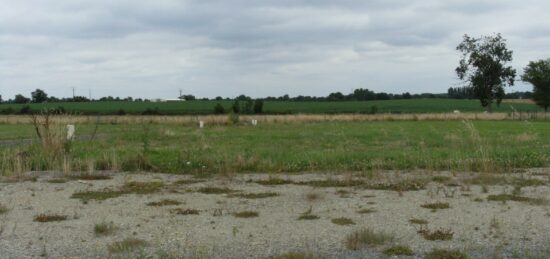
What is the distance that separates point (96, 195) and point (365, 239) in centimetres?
584

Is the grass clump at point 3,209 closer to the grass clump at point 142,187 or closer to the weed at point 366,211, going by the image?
the grass clump at point 142,187

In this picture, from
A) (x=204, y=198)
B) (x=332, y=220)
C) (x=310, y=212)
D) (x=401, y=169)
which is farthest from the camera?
(x=401, y=169)

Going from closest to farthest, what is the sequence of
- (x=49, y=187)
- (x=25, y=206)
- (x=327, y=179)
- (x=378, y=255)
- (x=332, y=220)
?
(x=378, y=255) < (x=332, y=220) < (x=25, y=206) < (x=49, y=187) < (x=327, y=179)

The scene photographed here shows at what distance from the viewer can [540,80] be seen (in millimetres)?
83688

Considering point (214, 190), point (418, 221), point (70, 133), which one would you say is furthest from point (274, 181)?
point (70, 133)

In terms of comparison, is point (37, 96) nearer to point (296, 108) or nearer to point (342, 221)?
point (296, 108)

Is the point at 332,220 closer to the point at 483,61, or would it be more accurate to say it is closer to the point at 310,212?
the point at 310,212

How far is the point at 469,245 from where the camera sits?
6863 mm

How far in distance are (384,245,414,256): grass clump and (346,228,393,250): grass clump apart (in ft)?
1.12

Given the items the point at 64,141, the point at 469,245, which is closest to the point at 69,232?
the point at 469,245

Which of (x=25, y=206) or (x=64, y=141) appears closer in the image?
(x=25, y=206)

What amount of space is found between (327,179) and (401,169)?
105 inches

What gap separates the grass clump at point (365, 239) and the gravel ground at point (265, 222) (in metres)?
0.11

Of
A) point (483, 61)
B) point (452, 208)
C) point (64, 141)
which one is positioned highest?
point (483, 61)
